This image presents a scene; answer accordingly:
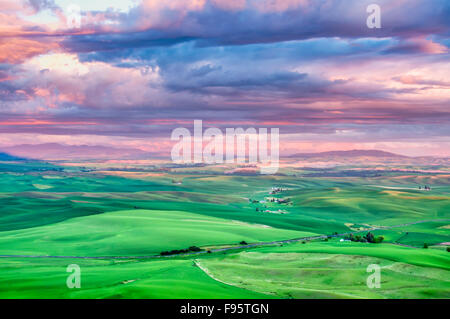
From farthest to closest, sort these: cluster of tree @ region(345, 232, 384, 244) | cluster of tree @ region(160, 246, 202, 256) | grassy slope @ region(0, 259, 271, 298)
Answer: cluster of tree @ region(345, 232, 384, 244)
cluster of tree @ region(160, 246, 202, 256)
grassy slope @ region(0, 259, 271, 298)

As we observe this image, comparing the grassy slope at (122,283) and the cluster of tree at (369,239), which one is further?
the cluster of tree at (369,239)

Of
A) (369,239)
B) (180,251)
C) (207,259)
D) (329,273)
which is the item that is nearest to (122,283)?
(207,259)

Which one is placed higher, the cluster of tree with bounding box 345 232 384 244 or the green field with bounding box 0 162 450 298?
the green field with bounding box 0 162 450 298

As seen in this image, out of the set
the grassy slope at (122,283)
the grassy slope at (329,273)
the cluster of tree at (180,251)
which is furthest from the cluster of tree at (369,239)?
the grassy slope at (122,283)

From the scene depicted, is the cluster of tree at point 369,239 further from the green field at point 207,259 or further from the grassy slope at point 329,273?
the grassy slope at point 329,273

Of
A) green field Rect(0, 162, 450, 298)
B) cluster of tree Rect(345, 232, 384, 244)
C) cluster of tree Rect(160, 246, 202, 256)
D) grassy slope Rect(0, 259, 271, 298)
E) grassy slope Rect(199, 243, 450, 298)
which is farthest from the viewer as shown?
cluster of tree Rect(345, 232, 384, 244)

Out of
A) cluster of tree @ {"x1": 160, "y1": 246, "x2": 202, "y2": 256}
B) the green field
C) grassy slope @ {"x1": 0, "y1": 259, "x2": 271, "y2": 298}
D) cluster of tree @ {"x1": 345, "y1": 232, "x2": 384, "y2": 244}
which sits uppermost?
grassy slope @ {"x1": 0, "y1": 259, "x2": 271, "y2": 298}

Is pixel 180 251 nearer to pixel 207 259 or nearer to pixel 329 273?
pixel 207 259

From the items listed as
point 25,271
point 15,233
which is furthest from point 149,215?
point 25,271

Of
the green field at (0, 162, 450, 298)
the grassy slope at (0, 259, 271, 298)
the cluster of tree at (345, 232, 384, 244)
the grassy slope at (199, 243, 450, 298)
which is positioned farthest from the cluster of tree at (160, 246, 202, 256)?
the cluster of tree at (345, 232, 384, 244)

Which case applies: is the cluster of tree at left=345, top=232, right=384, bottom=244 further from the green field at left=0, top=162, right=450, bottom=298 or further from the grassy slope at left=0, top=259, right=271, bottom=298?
the grassy slope at left=0, top=259, right=271, bottom=298

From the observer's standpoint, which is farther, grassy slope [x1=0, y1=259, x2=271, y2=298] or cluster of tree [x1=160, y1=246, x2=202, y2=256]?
cluster of tree [x1=160, y1=246, x2=202, y2=256]
